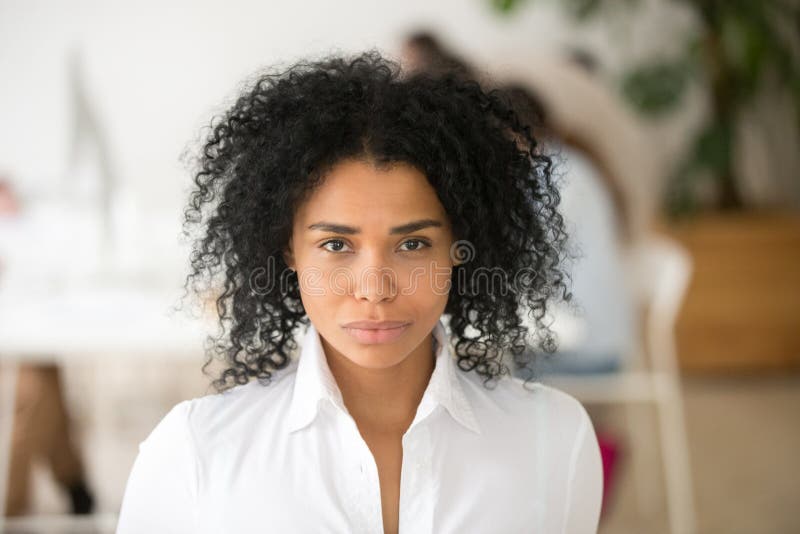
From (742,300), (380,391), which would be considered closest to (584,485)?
(380,391)

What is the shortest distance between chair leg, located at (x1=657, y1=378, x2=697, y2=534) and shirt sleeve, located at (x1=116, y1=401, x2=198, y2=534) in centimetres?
176

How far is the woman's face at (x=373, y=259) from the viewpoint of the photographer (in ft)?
2.70

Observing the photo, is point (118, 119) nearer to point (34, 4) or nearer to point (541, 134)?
point (34, 4)

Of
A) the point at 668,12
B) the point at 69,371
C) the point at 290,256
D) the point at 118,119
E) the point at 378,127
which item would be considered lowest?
the point at 69,371

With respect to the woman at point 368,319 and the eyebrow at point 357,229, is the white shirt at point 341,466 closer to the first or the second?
the woman at point 368,319

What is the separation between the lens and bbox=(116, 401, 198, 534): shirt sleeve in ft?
2.74

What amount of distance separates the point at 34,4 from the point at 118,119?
0.62 metres

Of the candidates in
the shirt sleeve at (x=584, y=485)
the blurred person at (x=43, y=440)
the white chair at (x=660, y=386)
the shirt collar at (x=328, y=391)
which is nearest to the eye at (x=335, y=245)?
the shirt collar at (x=328, y=391)

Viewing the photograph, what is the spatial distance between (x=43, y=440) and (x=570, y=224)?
1514mm

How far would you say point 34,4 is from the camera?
12.9ft

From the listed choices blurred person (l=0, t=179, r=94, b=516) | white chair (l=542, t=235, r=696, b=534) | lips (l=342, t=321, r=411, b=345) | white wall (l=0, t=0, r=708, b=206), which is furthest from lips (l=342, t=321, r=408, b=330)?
white wall (l=0, t=0, r=708, b=206)

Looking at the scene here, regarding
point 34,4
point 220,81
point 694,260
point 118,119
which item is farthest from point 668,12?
point 34,4

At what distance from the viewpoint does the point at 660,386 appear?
2652 mm

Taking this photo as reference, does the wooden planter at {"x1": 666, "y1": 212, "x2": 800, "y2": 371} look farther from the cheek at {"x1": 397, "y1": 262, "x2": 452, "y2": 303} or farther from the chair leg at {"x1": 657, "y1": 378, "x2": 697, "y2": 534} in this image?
the cheek at {"x1": 397, "y1": 262, "x2": 452, "y2": 303}
